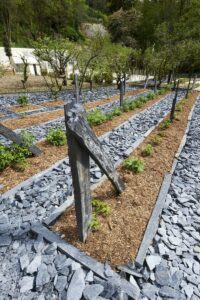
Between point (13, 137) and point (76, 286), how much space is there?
3.34 m

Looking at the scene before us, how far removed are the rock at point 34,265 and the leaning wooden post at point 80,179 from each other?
0.53 metres

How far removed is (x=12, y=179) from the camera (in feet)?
13.1

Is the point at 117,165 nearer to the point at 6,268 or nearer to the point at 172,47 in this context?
the point at 6,268

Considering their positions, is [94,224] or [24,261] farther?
[94,224]

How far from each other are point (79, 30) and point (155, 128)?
131 feet

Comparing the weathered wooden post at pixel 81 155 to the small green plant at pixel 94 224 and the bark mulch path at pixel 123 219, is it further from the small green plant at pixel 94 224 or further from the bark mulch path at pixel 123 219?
the bark mulch path at pixel 123 219

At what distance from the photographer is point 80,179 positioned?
7.57 ft

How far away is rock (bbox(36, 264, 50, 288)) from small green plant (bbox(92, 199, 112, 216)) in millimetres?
1019

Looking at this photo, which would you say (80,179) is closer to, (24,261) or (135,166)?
(24,261)

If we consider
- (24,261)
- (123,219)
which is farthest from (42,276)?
(123,219)

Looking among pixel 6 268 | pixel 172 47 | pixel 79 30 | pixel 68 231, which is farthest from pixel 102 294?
pixel 79 30

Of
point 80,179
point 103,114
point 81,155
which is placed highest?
point 81,155

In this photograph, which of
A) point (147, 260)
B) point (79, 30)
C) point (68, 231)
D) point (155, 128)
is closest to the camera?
point (147, 260)

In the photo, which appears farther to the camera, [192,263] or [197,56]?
[197,56]
